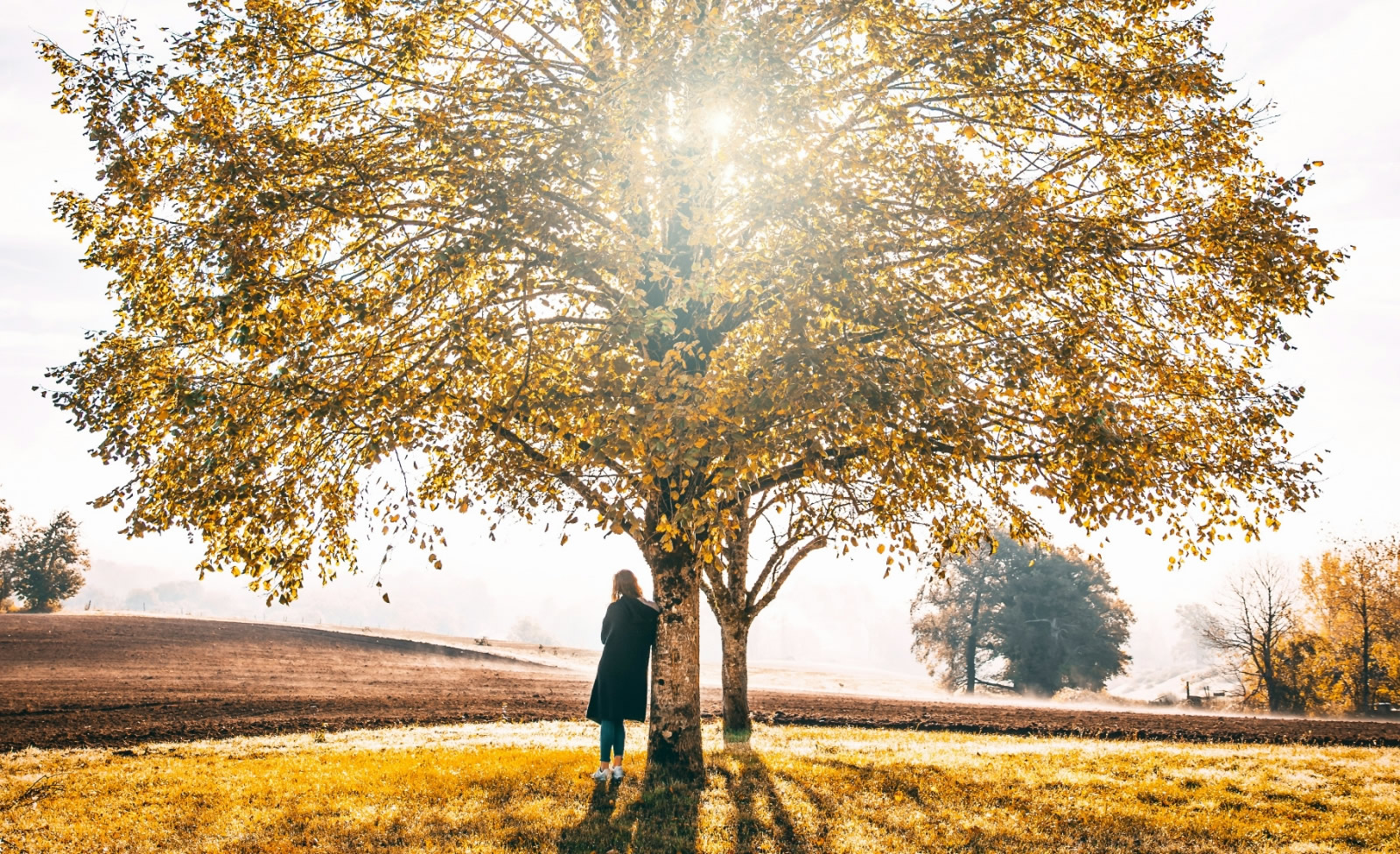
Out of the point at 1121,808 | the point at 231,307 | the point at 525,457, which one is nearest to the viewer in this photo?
the point at 231,307

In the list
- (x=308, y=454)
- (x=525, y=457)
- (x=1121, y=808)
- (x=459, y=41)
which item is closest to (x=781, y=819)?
A: (x=1121, y=808)

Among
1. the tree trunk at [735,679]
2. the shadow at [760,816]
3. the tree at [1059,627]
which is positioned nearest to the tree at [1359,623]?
the tree at [1059,627]

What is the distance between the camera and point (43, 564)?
194 feet

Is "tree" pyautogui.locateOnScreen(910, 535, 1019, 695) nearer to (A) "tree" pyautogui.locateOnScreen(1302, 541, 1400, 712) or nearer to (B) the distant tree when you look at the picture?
(A) "tree" pyautogui.locateOnScreen(1302, 541, 1400, 712)

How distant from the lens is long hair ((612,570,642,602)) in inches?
358

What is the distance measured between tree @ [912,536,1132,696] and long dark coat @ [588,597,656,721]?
121 feet

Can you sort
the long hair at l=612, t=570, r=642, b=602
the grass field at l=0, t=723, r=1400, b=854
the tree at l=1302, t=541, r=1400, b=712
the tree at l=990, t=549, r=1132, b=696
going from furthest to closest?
the tree at l=990, t=549, r=1132, b=696
the tree at l=1302, t=541, r=1400, b=712
the long hair at l=612, t=570, r=642, b=602
the grass field at l=0, t=723, r=1400, b=854

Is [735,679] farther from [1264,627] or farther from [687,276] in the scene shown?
[1264,627]

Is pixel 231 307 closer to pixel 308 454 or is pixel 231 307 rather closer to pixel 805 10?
pixel 308 454

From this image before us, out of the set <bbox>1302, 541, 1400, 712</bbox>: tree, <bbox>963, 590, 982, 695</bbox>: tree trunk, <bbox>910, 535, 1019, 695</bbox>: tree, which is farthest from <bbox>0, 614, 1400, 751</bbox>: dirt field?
<bbox>963, 590, 982, 695</bbox>: tree trunk

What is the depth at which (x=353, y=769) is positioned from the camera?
968 centimetres

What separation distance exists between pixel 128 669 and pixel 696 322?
33.4 m

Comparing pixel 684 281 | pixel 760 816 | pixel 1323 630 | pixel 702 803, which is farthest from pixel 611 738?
pixel 1323 630

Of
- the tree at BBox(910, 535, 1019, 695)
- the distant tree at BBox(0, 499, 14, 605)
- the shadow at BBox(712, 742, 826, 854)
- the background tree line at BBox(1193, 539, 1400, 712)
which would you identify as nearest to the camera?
the shadow at BBox(712, 742, 826, 854)
